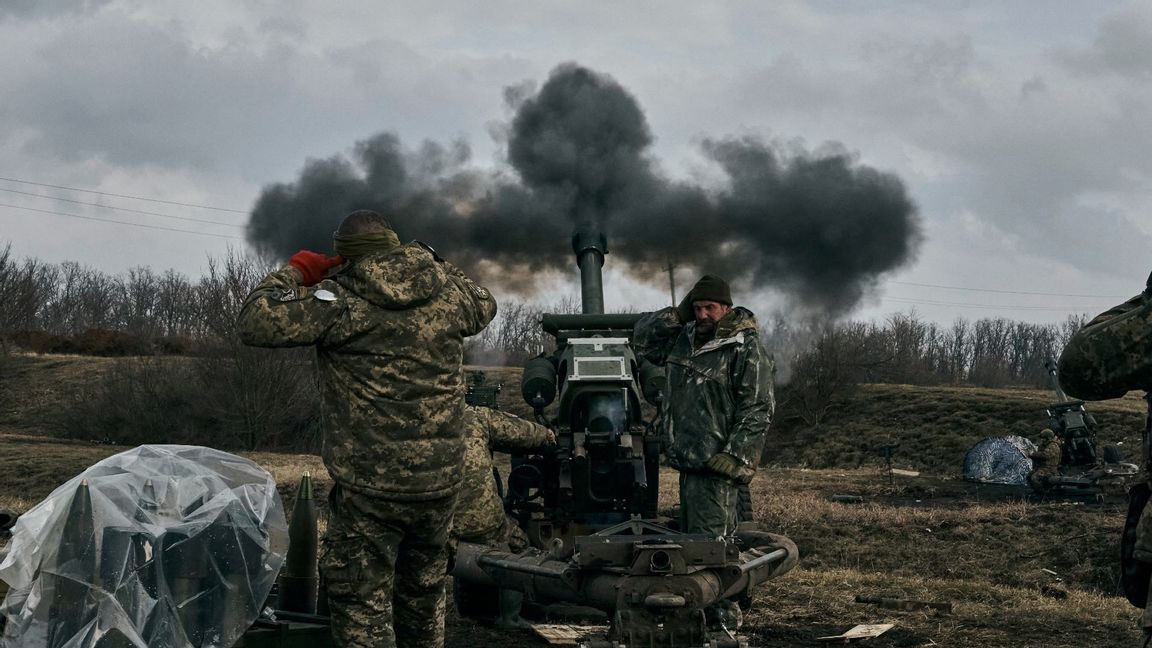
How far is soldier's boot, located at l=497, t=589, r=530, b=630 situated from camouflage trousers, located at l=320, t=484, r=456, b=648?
293cm

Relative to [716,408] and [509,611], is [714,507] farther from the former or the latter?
[509,611]

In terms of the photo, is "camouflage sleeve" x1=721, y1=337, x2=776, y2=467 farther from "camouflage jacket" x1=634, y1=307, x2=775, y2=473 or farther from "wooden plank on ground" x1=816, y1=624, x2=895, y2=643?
"wooden plank on ground" x1=816, y1=624, x2=895, y2=643

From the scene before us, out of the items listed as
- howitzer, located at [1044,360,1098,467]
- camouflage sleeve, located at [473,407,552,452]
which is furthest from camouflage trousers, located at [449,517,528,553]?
howitzer, located at [1044,360,1098,467]

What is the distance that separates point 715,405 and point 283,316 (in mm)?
2864

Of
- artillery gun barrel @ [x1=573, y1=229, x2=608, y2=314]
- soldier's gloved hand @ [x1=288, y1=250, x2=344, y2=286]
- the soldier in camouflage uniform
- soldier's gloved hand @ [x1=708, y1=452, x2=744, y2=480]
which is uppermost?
artillery gun barrel @ [x1=573, y1=229, x2=608, y2=314]

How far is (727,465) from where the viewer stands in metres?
6.25

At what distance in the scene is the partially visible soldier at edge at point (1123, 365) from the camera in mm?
3398

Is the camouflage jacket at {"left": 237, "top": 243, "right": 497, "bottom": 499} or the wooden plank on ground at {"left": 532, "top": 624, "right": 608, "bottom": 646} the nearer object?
the camouflage jacket at {"left": 237, "top": 243, "right": 497, "bottom": 499}

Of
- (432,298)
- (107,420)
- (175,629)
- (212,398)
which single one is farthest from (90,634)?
(107,420)

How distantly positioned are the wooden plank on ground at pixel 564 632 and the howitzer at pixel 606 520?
0.42 metres

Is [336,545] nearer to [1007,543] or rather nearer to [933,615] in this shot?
[933,615]

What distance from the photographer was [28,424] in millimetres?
33375

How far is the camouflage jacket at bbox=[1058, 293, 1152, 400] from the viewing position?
3.40 meters

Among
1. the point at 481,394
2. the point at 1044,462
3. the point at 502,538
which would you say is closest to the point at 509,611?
the point at 502,538
